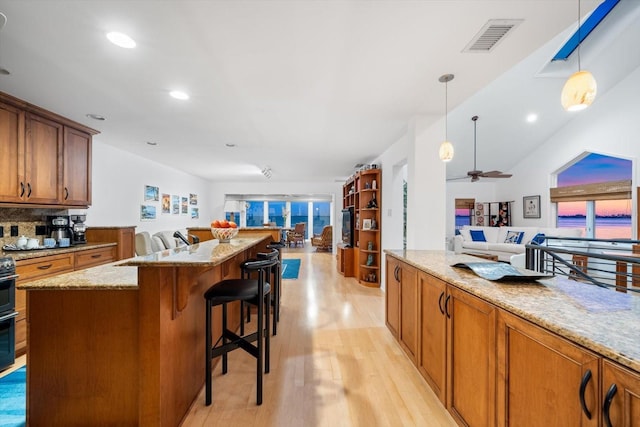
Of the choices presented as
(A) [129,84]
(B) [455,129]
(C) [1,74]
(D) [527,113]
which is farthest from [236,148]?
(D) [527,113]

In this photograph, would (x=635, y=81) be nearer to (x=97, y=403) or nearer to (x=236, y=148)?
(x=236, y=148)

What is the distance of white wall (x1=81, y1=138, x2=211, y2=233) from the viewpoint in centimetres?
435

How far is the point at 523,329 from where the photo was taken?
3.55 feet

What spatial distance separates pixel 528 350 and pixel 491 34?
188 cm

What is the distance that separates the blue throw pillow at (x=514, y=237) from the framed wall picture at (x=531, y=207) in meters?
0.89

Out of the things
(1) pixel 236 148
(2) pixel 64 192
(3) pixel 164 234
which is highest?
(1) pixel 236 148

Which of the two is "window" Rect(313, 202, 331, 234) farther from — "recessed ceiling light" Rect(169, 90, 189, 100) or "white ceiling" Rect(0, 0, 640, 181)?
"recessed ceiling light" Rect(169, 90, 189, 100)

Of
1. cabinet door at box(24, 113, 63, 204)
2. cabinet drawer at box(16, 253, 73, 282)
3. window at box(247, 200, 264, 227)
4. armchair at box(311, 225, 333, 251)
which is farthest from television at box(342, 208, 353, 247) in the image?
window at box(247, 200, 264, 227)

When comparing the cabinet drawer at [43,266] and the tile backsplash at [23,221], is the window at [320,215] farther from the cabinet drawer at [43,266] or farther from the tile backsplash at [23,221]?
the cabinet drawer at [43,266]

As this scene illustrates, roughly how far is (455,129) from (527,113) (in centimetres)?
156

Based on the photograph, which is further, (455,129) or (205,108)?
(455,129)

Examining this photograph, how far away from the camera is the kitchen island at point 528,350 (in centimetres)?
79

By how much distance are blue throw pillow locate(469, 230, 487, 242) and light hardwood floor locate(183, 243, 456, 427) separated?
243 inches

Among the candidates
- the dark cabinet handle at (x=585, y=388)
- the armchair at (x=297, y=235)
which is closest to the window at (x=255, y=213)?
the armchair at (x=297, y=235)
